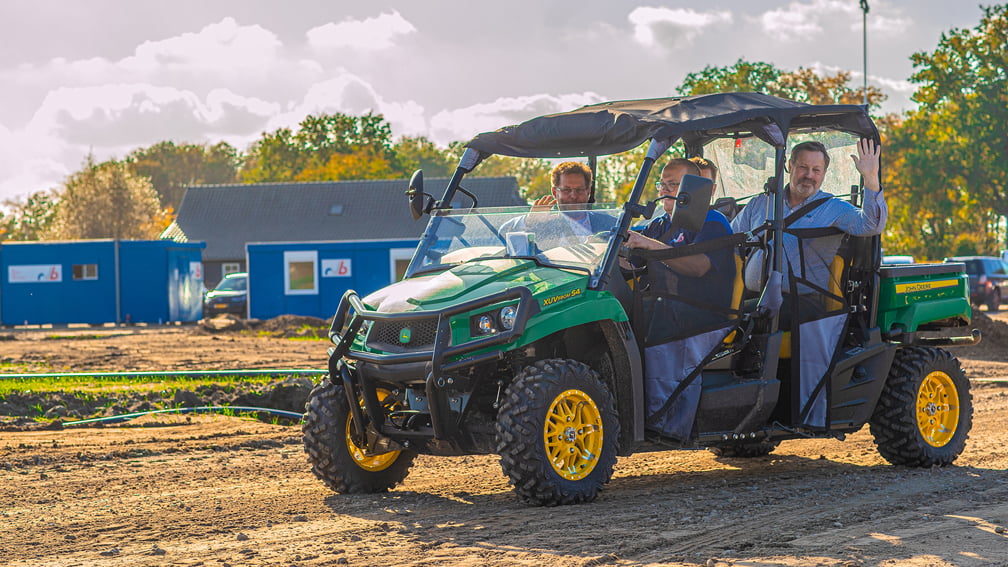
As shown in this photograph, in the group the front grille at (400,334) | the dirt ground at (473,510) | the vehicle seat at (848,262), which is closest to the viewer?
the dirt ground at (473,510)

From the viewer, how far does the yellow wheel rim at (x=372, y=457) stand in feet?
24.6

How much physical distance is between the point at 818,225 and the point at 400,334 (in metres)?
3.21

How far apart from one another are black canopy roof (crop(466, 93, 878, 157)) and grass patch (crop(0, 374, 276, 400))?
26.2ft

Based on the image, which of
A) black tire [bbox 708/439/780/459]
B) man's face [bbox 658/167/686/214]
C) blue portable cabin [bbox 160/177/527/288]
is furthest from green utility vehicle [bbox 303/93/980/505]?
blue portable cabin [bbox 160/177/527/288]

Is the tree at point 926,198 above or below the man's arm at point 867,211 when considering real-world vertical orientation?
above

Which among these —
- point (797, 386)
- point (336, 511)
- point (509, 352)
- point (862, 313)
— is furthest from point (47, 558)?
point (862, 313)

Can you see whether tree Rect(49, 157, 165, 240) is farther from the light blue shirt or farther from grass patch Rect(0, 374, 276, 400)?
the light blue shirt

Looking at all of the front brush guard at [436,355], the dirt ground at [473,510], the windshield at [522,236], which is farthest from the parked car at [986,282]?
the front brush guard at [436,355]

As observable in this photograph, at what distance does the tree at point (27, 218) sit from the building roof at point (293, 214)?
35.2 meters

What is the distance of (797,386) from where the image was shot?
837cm

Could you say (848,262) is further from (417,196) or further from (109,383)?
(109,383)

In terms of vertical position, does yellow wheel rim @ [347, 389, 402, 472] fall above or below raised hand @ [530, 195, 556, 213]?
below

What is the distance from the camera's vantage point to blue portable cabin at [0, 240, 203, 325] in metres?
36.2

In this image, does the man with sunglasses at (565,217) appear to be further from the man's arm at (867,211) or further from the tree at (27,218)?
the tree at (27,218)
